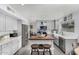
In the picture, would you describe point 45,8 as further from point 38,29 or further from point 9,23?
point 38,29

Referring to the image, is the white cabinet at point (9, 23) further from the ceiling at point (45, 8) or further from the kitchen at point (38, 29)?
the ceiling at point (45, 8)

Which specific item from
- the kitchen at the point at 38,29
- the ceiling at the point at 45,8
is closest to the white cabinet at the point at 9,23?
the kitchen at the point at 38,29

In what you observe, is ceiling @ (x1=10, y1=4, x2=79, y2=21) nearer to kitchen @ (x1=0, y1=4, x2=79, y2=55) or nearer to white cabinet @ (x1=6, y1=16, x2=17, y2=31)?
kitchen @ (x1=0, y1=4, x2=79, y2=55)

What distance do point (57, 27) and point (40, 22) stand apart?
1.52 m

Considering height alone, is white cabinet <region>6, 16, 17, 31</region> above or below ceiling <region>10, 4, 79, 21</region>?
below

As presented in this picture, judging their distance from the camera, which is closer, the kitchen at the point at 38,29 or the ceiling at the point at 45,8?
the ceiling at the point at 45,8

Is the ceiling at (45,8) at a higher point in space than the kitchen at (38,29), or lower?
higher

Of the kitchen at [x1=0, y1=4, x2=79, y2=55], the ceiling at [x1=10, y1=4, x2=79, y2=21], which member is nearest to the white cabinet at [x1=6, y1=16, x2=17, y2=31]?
the kitchen at [x1=0, y1=4, x2=79, y2=55]

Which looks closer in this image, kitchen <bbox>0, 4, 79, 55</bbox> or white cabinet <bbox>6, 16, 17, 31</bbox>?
kitchen <bbox>0, 4, 79, 55</bbox>

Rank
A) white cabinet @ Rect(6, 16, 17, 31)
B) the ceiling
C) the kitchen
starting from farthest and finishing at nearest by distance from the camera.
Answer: white cabinet @ Rect(6, 16, 17, 31) < the kitchen < the ceiling

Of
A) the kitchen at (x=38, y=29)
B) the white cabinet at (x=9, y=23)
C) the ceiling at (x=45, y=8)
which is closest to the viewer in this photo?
the ceiling at (x=45, y=8)

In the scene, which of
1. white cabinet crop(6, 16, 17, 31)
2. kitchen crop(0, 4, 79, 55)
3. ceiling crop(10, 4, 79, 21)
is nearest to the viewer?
ceiling crop(10, 4, 79, 21)

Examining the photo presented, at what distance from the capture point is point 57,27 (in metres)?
8.34
